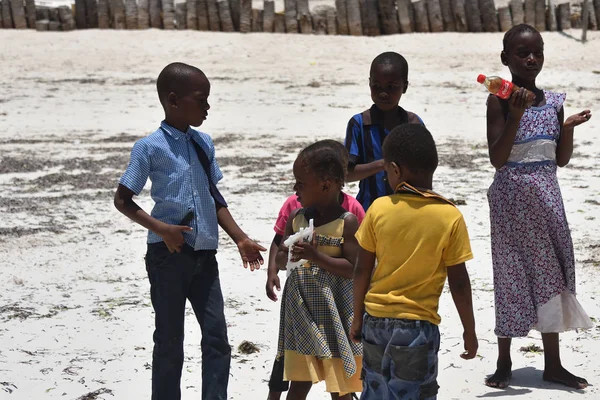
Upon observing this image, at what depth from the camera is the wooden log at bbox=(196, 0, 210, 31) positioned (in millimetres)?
18500

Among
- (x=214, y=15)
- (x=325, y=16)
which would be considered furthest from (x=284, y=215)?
(x=214, y=15)

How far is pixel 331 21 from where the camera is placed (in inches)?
727

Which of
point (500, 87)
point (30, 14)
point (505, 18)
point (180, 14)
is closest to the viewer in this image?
point (500, 87)

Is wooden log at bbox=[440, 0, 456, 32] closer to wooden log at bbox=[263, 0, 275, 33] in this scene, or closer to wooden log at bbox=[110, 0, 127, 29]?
wooden log at bbox=[263, 0, 275, 33]

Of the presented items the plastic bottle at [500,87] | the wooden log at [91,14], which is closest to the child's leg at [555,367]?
the plastic bottle at [500,87]

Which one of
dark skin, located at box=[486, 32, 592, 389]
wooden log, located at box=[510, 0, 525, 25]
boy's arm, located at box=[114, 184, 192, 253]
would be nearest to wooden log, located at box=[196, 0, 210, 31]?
wooden log, located at box=[510, 0, 525, 25]

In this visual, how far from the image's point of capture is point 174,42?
1775 cm

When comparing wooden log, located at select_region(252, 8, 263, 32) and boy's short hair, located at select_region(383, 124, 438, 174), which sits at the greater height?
wooden log, located at select_region(252, 8, 263, 32)

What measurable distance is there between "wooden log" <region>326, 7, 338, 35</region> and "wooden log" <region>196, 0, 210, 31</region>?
91.3 inches

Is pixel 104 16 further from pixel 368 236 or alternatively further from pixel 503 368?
pixel 368 236

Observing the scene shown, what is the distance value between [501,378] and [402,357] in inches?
56.7

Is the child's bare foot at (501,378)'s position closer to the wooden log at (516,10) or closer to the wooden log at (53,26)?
the wooden log at (516,10)

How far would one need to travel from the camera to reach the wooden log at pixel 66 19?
18.8 meters

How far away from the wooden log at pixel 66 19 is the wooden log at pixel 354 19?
5.36 m
